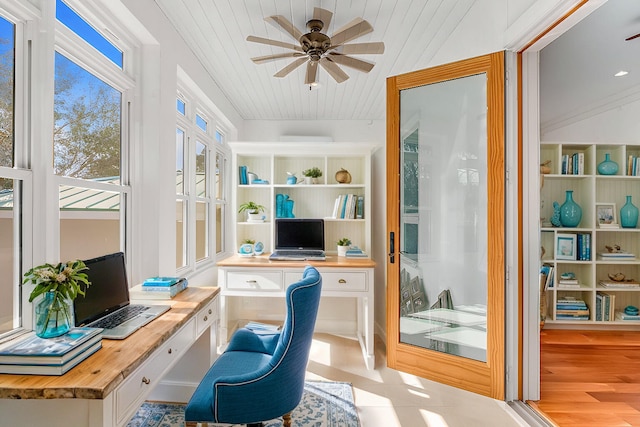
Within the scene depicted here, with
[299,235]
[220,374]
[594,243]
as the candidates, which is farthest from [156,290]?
[594,243]

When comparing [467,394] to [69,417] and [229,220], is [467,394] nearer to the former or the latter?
[69,417]

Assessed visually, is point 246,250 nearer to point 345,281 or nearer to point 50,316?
point 345,281

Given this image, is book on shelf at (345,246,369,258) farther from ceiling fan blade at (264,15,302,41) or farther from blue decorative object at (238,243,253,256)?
ceiling fan blade at (264,15,302,41)

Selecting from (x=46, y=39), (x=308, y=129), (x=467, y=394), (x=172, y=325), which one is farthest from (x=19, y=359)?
(x=308, y=129)

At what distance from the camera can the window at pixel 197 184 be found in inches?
108

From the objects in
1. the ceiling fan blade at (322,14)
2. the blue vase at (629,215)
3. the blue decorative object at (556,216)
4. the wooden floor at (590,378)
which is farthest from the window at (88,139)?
the blue vase at (629,215)

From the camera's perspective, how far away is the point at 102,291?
1.47 m

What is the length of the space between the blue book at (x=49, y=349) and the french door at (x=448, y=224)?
6.65 ft

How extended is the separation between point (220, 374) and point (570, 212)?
12.3ft

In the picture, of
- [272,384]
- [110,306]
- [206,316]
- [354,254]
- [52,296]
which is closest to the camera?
[52,296]

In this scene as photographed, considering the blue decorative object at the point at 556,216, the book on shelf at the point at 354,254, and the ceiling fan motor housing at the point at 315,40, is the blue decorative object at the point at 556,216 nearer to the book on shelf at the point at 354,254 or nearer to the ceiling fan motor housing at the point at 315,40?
the book on shelf at the point at 354,254

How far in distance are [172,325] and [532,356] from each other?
7.04ft

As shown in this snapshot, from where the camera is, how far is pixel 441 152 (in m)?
2.46

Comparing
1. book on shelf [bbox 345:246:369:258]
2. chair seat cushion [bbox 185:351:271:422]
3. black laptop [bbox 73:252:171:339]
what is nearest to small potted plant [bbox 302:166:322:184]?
book on shelf [bbox 345:246:369:258]
